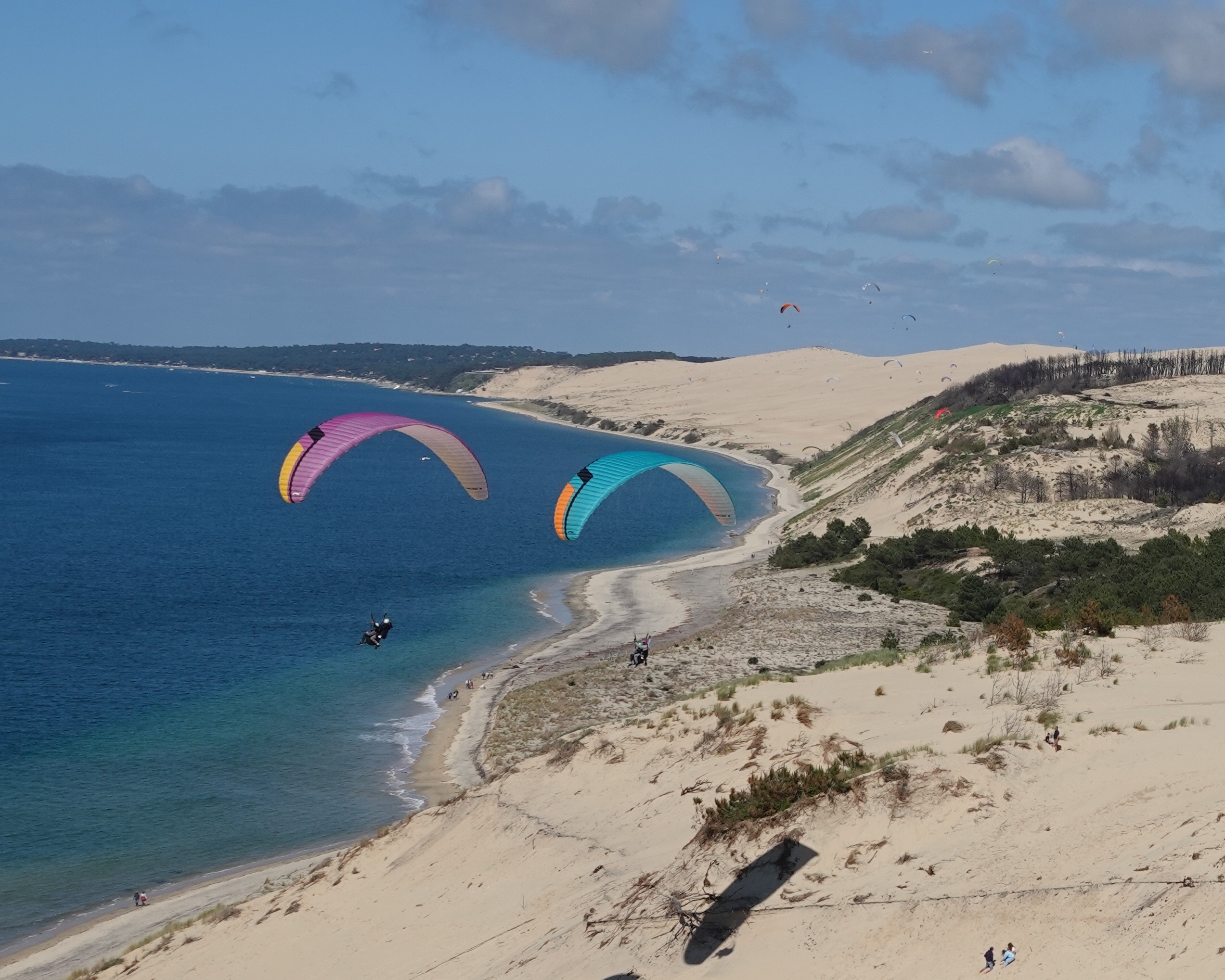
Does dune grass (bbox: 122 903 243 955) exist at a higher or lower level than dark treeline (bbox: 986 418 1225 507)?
lower

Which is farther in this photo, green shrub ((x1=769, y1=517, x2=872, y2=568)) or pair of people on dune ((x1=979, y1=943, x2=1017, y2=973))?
green shrub ((x1=769, y1=517, x2=872, y2=568))

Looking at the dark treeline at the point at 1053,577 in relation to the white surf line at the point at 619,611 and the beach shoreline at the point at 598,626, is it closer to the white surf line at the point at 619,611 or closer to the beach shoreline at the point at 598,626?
the beach shoreline at the point at 598,626

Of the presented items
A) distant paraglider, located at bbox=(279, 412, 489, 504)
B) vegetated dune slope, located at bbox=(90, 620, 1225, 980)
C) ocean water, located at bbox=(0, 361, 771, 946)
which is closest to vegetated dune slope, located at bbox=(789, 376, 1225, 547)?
ocean water, located at bbox=(0, 361, 771, 946)

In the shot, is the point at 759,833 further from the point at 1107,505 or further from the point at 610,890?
the point at 1107,505

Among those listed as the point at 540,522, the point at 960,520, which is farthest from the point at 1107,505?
the point at 540,522

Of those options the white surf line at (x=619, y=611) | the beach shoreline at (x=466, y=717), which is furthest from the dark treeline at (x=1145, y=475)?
the beach shoreline at (x=466, y=717)

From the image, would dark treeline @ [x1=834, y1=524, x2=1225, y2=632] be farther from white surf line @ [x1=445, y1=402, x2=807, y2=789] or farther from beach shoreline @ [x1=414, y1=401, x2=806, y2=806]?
white surf line @ [x1=445, y1=402, x2=807, y2=789]

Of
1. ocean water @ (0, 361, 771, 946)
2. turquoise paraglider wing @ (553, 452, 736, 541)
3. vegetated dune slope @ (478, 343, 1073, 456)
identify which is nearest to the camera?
ocean water @ (0, 361, 771, 946)
